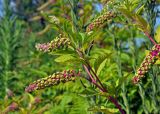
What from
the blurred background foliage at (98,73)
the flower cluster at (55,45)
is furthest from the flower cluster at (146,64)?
the flower cluster at (55,45)

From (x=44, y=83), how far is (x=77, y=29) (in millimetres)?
374

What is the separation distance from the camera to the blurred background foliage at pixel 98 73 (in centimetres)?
153

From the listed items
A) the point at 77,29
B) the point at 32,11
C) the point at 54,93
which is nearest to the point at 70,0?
the point at 77,29

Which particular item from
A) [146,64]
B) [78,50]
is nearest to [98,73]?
[78,50]

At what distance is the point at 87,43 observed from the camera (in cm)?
131

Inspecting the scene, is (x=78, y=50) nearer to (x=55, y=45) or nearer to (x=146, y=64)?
(x=55, y=45)

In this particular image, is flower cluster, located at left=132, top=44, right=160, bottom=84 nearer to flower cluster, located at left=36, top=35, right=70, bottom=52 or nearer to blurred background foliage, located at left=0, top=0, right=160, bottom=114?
blurred background foliage, located at left=0, top=0, right=160, bottom=114

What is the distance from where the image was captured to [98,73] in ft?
4.56

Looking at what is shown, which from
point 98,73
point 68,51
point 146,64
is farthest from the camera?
point 98,73

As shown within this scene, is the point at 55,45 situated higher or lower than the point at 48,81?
higher

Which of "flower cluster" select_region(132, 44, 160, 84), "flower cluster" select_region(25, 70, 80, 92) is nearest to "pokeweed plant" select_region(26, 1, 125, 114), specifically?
"flower cluster" select_region(25, 70, 80, 92)

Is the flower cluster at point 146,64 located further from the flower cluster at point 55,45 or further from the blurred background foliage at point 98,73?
the flower cluster at point 55,45

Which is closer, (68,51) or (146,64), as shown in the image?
(146,64)

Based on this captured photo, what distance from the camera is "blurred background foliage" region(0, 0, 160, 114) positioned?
1534 millimetres
